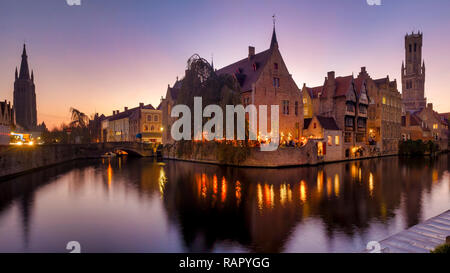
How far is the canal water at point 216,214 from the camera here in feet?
35.1

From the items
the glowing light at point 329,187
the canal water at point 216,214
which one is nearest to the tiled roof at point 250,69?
the glowing light at point 329,187

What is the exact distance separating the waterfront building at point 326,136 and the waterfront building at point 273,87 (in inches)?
81.4

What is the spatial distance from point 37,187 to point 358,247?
26328 mm

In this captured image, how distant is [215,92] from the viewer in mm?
33031

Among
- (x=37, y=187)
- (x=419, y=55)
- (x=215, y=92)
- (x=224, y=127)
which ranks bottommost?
(x=37, y=187)

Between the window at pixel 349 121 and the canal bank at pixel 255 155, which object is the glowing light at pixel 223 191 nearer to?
the canal bank at pixel 255 155

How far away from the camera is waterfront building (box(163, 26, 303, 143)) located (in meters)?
41.5

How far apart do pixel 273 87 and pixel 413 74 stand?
10443 cm

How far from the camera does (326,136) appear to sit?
140ft

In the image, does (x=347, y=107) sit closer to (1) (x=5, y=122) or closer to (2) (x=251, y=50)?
(2) (x=251, y=50)

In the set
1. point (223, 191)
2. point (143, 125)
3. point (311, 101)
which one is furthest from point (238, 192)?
point (143, 125)

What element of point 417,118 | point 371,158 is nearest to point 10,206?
point 371,158
